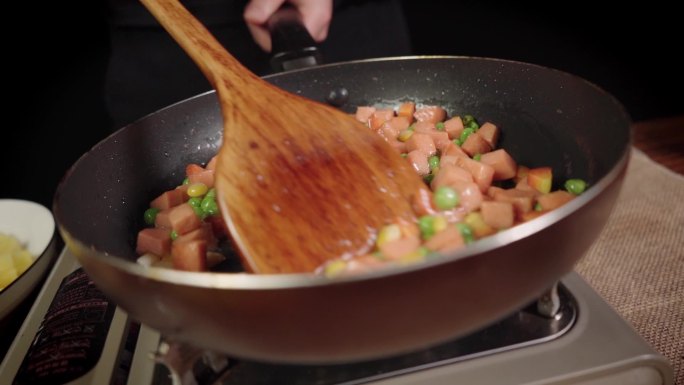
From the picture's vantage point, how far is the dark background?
2764 millimetres

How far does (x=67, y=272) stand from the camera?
1.34 m

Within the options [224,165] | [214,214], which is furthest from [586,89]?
[214,214]

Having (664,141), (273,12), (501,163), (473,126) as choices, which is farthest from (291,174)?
(664,141)

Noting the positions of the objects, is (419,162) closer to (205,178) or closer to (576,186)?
(576,186)

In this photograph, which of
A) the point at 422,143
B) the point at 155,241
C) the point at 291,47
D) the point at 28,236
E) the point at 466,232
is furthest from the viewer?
the point at 28,236

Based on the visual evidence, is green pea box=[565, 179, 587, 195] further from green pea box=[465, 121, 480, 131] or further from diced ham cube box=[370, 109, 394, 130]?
diced ham cube box=[370, 109, 394, 130]

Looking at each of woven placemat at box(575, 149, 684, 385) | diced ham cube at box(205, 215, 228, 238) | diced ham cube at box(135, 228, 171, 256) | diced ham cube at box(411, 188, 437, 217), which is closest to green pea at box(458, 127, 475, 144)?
diced ham cube at box(411, 188, 437, 217)

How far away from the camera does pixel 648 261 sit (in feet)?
4.85

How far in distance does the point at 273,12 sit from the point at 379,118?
1.39 feet

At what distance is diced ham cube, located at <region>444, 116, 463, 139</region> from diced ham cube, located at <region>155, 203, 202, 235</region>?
64cm

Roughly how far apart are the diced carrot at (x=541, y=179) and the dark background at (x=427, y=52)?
1.92 metres

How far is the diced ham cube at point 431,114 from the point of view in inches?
58.2

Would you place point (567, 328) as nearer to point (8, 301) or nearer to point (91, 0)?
point (8, 301)

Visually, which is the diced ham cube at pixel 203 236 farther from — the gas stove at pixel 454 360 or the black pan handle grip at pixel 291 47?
the black pan handle grip at pixel 291 47
